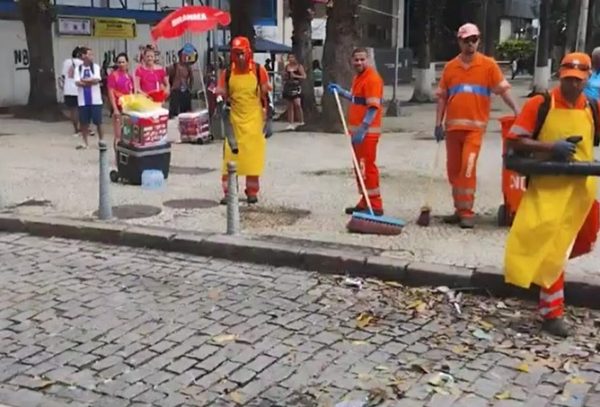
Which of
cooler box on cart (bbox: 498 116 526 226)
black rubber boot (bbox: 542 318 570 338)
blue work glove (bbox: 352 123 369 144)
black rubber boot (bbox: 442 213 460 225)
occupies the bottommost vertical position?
black rubber boot (bbox: 542 318 570 338)

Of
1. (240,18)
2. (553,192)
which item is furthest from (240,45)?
(240,18)

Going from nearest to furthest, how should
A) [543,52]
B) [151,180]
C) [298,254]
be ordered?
[298,254] < [151,180] < [543,52]

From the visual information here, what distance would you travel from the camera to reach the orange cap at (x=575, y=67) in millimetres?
5316

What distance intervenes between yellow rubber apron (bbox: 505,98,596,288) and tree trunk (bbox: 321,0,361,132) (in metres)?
11.5

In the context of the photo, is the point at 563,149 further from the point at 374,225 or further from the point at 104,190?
the point at 104,190

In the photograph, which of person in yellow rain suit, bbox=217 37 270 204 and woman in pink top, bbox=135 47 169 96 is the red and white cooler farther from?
woman in pink top, bbox=135 47 169 96

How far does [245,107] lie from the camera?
30.3ft

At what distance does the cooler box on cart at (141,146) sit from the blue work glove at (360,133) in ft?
10.6

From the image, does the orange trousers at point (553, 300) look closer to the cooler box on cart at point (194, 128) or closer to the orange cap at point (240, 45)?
the orange cap at point (240, 45)

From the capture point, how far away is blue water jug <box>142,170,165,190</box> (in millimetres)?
10516

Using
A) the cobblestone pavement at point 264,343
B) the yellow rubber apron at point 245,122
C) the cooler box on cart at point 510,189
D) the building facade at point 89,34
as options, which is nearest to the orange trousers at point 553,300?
the cobblestone pavement at point 264,343

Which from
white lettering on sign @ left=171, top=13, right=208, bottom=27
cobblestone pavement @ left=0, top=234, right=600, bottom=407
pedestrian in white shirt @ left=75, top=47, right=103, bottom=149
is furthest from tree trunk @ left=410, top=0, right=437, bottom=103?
cobblestone pavement @ left=0, top=234, right=600, bottom=407

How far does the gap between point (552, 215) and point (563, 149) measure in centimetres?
42

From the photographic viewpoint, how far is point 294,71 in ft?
63.5
